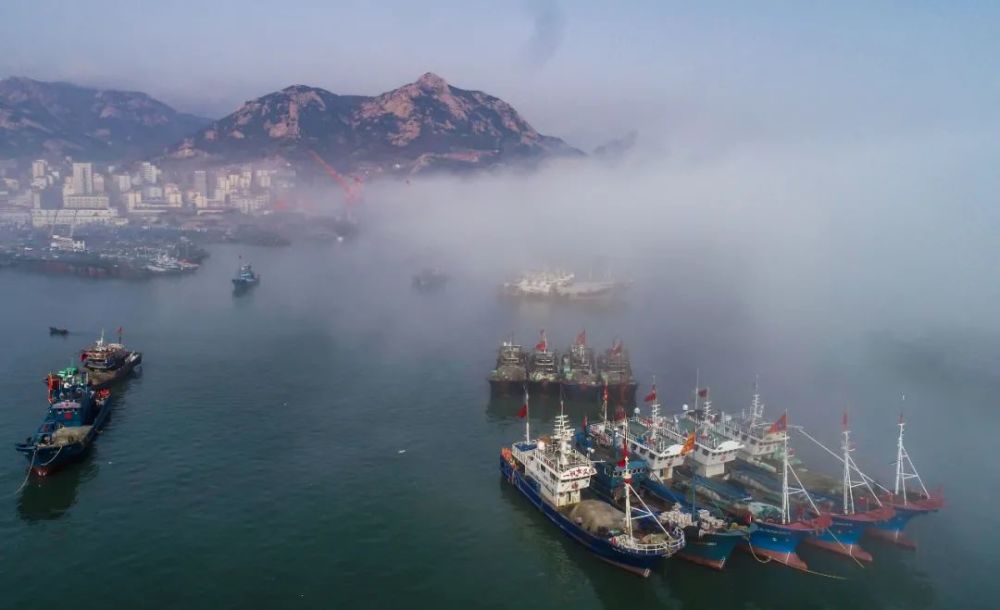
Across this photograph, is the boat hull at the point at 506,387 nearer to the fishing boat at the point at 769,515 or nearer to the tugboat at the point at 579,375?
the tugboat at the point at 579,375

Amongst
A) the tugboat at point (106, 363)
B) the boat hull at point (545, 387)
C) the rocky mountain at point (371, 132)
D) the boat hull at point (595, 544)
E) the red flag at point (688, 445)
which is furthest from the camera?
the rocky mountain at point (371, 132)

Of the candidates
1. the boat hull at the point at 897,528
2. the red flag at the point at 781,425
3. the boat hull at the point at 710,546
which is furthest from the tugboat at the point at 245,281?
the boat hull at the point at 897,528

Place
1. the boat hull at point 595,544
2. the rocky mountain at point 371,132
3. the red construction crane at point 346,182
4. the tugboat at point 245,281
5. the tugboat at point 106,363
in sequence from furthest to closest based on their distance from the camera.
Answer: the rocky mountain at point 371,132 → the red construction crane at point 346,182 → the tugboat at point 245,281 → the tugboat at point 106,363 → the boat hull at point 595,544

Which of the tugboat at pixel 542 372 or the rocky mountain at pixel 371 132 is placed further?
the rocky mountain at pixel 371 132

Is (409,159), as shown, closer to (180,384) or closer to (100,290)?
(100,290)

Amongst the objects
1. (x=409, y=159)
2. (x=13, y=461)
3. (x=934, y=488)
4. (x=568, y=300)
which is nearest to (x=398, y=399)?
(x=13, y=461)

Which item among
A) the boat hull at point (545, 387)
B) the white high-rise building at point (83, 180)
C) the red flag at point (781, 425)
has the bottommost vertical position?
the boat hull at point (545, 387)

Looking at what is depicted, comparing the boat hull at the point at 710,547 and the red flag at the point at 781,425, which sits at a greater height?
the red flag at the point at 781,425
